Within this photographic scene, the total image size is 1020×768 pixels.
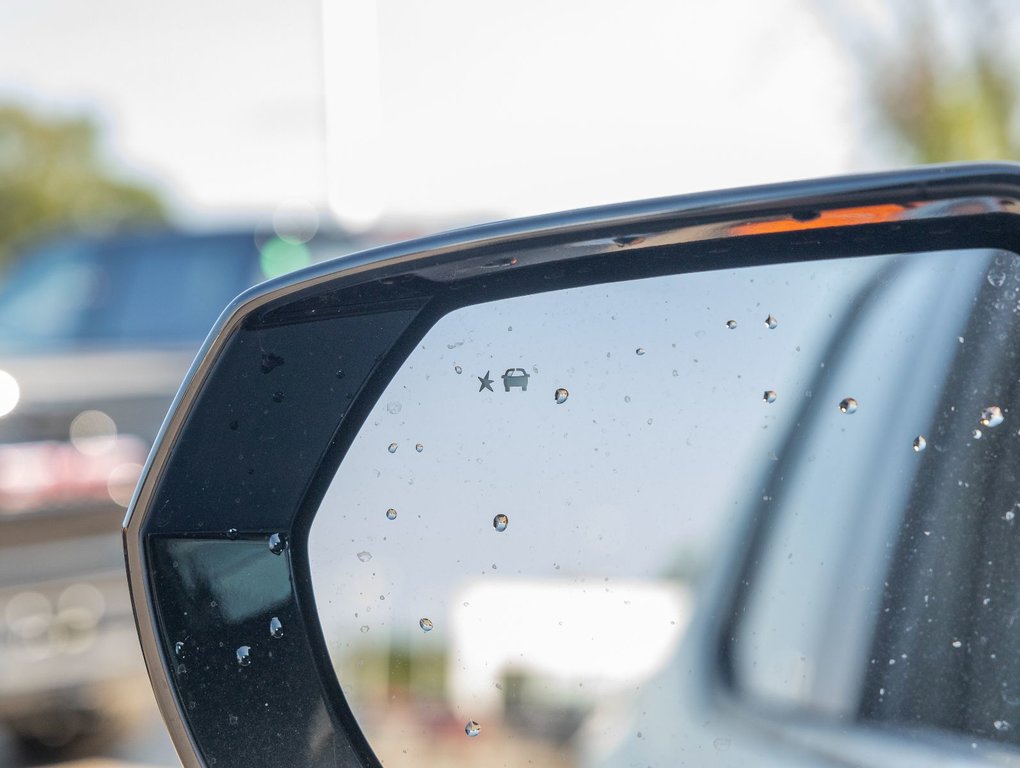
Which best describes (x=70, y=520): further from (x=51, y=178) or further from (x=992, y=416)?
(x=51, y=178)

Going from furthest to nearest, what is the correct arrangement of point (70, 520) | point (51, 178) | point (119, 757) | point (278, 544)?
point (51, 178) < point (119, 757) < point (70, 520) < point (278, 544)

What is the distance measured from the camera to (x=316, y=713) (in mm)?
1365

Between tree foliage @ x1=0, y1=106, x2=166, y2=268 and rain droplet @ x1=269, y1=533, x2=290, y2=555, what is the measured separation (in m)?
61.4

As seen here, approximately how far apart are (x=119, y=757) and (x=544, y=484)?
4.76 metres

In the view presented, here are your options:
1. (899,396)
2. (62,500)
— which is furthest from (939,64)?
(899,396)

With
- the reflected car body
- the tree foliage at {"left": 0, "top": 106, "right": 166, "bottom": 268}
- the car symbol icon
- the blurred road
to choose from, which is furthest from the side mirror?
the tree foliage at {"left": 0, "top": 106, "right": 166, "bottom": 268}

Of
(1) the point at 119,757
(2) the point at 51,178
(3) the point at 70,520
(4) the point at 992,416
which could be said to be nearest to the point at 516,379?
(4) the point at 992,416

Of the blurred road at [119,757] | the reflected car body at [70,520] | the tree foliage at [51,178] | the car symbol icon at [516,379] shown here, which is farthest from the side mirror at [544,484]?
the tree foliage at [51,178]

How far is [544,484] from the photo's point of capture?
1299mm

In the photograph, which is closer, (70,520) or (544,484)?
(544,484)

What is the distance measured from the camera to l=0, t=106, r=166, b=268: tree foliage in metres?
63.0

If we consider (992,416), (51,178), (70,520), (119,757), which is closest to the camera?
(992,416)

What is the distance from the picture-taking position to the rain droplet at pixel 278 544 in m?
1.40

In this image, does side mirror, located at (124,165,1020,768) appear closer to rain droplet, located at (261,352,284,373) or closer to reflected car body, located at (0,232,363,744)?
rain droplet, located at (261,352,284,373)
